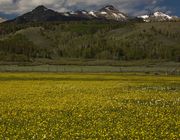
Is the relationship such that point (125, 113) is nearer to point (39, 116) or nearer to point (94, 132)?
point (39, 116)

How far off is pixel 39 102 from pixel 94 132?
53.5 feet

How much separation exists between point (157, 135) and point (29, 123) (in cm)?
770


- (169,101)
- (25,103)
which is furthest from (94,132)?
(169,101)

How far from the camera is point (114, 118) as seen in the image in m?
28.8

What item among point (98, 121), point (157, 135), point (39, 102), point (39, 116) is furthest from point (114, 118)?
point (39, 102)

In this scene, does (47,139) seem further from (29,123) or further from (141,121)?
(141,121)

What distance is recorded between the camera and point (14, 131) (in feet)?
75.4

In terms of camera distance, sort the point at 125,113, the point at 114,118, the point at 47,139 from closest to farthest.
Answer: the point at 47,139 → the point at 114,118 → the point at 125,113

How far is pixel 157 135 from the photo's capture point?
73.2 ft

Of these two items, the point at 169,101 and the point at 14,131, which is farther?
the point at 169,101

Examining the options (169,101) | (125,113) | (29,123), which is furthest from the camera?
(169,101)

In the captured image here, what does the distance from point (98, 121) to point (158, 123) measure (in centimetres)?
349

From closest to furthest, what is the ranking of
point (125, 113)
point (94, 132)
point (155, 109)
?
point (94, 132)
point (125, 113)
point (155, 109)

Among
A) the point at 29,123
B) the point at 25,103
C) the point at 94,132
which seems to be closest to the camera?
the point at 94,132
